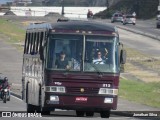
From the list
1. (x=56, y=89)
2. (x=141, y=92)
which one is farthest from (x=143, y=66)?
(x=56, y=89)

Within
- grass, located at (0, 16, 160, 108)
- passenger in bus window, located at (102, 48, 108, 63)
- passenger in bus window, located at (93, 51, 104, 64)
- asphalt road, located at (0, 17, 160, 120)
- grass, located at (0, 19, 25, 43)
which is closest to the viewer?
Answer: passenger in bus window, located at (93, 51, 104, 64)

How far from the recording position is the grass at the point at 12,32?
291 feet

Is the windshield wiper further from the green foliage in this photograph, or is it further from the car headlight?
the green foliage

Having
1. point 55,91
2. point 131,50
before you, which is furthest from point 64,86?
point 131,50

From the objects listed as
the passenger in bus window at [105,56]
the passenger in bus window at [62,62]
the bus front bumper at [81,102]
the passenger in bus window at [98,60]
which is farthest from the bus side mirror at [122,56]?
the passenger in bus window at [62,62]

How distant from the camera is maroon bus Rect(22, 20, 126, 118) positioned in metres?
22.5

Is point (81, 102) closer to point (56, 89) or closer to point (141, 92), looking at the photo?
point (56, 89)

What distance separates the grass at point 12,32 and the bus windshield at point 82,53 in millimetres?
63058

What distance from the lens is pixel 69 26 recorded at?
23.3 m

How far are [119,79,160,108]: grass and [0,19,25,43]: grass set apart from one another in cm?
3917

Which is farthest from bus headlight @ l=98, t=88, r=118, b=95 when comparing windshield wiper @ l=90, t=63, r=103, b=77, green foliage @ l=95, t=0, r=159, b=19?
green foliage @ l=95, t=0, r=159, b=19

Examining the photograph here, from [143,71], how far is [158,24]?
50583mm

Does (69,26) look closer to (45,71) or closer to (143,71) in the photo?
(45,71)

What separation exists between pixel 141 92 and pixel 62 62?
20691 millimetres
